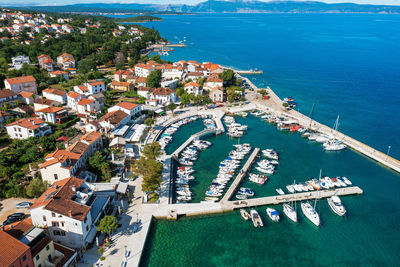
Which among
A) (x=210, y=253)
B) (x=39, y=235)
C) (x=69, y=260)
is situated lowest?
(x=210, y=253)

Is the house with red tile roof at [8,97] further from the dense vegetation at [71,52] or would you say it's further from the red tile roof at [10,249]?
the red tile roof at [10,249]

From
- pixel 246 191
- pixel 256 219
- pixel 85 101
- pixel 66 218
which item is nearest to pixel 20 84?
pixel 85 101

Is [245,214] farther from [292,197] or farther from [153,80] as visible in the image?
[153,80]

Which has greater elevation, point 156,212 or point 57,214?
point 57,214

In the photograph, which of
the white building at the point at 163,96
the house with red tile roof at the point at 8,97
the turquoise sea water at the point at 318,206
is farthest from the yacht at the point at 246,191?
the house with red tile roof at the point at 8,97

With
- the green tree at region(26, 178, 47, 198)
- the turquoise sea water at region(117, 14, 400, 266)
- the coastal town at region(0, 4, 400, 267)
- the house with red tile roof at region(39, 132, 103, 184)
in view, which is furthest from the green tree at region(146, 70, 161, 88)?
the green tree at region(26, 178, 47, 198)

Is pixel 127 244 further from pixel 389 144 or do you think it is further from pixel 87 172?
pixel 389 144

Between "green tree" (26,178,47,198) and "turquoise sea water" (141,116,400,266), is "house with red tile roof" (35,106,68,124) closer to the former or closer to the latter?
"green tree" (26,178,47,198)

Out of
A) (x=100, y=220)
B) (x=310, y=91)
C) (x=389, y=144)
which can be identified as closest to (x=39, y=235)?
(x=100, y=220)
